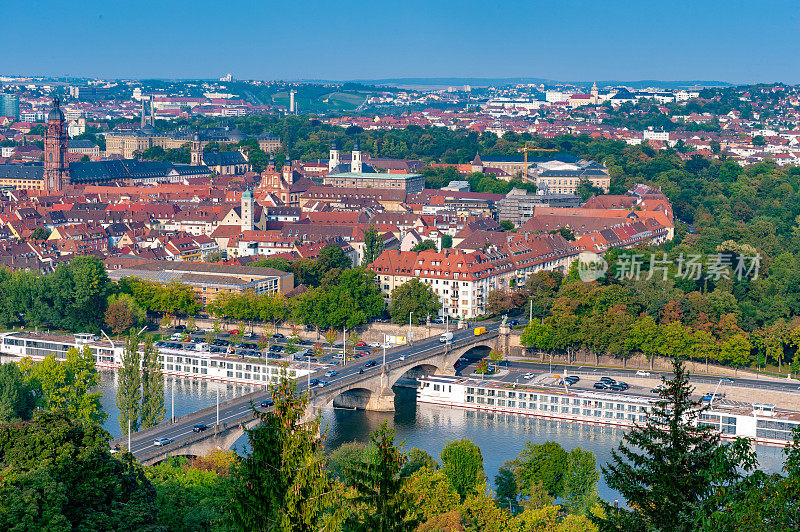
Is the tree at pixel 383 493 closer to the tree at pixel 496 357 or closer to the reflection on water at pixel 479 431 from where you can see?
the reflection on water at pixel 479 431

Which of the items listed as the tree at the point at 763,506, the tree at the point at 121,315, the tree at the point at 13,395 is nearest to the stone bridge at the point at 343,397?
the tree at the point at 13,395

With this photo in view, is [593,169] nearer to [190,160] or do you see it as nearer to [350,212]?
[350,212]

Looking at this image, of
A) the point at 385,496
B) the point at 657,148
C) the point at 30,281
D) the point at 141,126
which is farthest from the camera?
the point at 141,126

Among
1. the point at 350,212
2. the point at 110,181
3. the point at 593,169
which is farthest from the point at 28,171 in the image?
the point at 593,169

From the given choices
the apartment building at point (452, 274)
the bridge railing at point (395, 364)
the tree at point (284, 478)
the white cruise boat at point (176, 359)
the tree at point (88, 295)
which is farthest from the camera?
the apartment building at point (452, 274)

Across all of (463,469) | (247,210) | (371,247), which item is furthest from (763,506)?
(247,210)

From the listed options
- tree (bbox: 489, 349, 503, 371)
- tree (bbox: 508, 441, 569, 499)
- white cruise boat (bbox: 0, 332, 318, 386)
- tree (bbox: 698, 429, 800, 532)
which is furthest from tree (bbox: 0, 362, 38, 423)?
tree (bbox: 698, 429, 800, 532)

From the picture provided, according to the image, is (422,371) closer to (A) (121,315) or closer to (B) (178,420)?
(B) (178,420)
